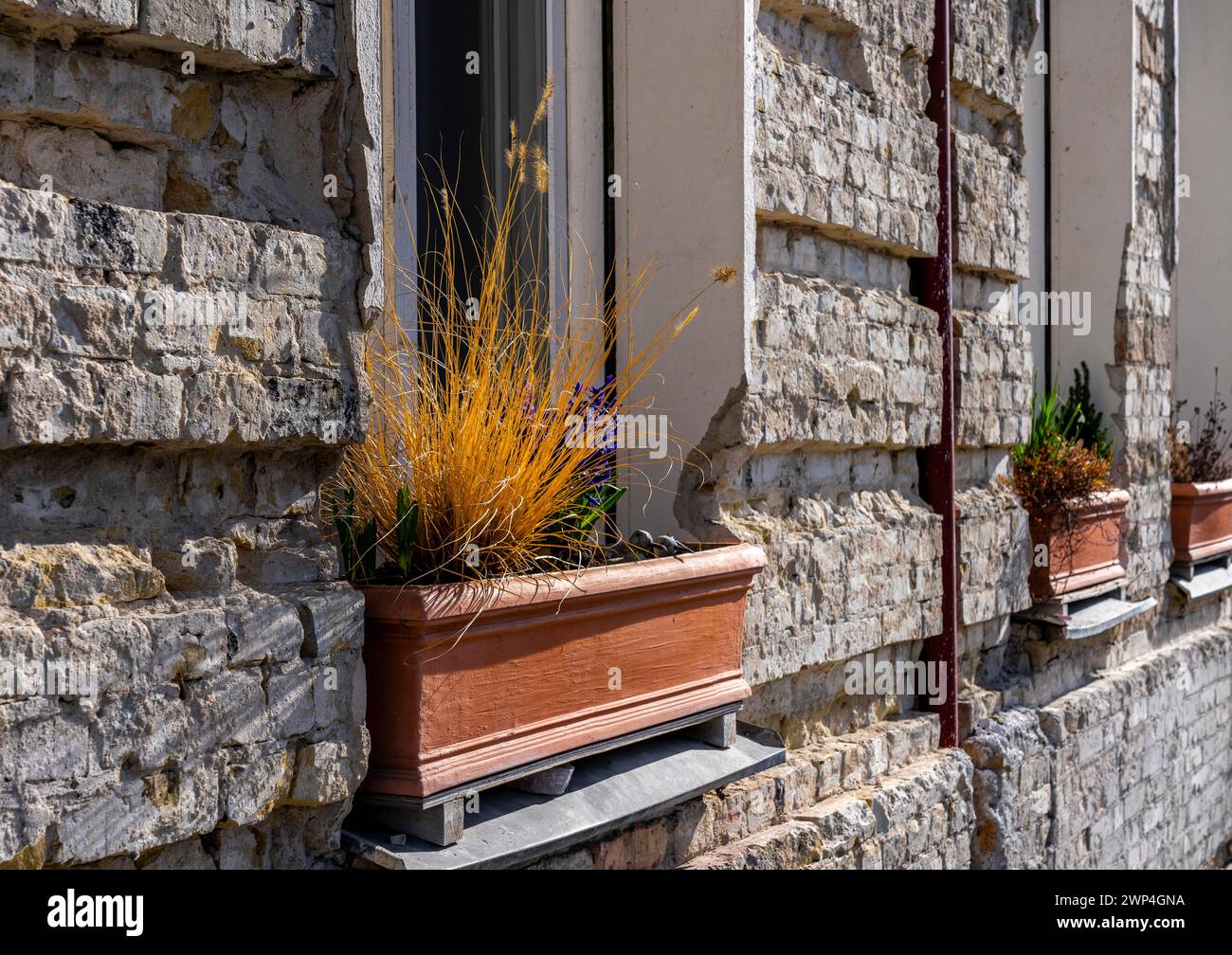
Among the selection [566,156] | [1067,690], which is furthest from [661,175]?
[1067,690]

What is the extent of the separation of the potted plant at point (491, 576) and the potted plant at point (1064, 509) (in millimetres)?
3039

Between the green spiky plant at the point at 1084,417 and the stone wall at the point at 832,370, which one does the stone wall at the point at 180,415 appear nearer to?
the stone wall at the point at 832,370

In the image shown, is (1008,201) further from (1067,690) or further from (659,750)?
(659,750)

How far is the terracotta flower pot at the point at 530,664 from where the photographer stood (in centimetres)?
250

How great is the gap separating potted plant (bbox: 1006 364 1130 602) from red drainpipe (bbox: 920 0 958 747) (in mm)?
905

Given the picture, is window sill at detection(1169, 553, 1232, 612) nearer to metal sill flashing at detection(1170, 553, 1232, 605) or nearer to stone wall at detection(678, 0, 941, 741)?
metal sill flashing at detection(1170, 553, 1232, 605)

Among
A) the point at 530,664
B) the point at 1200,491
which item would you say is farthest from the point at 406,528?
the point at 1200,491

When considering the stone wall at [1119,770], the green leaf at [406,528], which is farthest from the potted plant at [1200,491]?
the green leaf at [406,528]

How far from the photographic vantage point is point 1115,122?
258 inches

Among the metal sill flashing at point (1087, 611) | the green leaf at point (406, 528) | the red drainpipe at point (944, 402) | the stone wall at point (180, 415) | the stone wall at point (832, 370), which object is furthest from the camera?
Result: the metal sill flashing at point (1087, 611)

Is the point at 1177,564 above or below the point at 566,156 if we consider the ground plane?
below

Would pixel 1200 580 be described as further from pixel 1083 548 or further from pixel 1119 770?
pixel 1083 548

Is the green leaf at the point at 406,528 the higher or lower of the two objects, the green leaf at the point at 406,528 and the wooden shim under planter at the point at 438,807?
the higher
